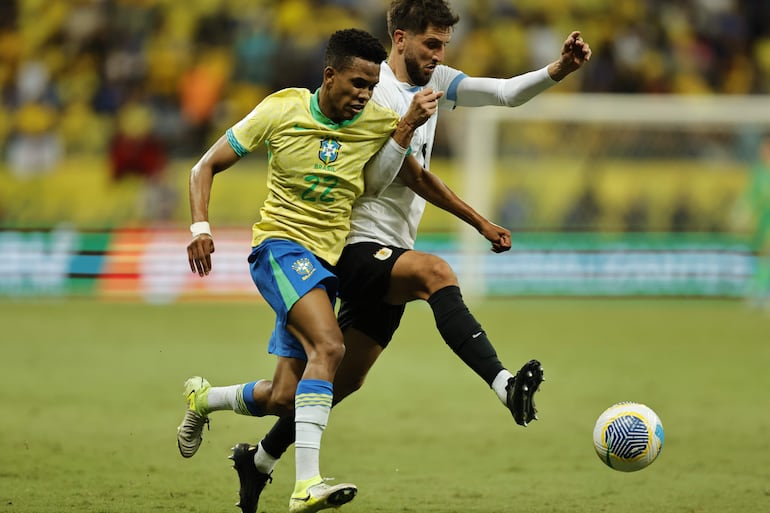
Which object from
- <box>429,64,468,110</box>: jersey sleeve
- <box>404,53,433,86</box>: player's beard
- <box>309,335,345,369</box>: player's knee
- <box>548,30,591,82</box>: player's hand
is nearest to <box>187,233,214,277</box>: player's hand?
<box>309,335,345,369</box>: player's knee

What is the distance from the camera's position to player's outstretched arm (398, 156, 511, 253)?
601cm

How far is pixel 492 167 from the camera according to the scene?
18328 mm

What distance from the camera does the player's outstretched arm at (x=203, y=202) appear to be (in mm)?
5449

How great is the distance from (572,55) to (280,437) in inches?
93.3

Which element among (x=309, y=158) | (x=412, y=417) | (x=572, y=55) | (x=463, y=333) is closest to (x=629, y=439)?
(x=463, y=333)

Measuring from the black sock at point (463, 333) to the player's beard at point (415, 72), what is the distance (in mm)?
1168

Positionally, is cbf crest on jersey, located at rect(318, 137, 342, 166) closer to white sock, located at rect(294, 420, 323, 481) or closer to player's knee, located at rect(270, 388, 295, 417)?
player's knee, located at rect(270, 388, 295, 417)

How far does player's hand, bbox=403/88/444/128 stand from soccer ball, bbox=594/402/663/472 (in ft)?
5.55

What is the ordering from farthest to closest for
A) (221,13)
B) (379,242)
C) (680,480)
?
(221,13)
(680,480)
(379,242)

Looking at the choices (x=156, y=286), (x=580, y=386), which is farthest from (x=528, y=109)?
(x=580, y=386)

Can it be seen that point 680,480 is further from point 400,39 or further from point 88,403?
point 88,403

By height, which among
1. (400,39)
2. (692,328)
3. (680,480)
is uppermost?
(400,39)

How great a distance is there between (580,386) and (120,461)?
4605mm

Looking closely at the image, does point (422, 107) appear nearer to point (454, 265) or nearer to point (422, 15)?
point (422, 15)
